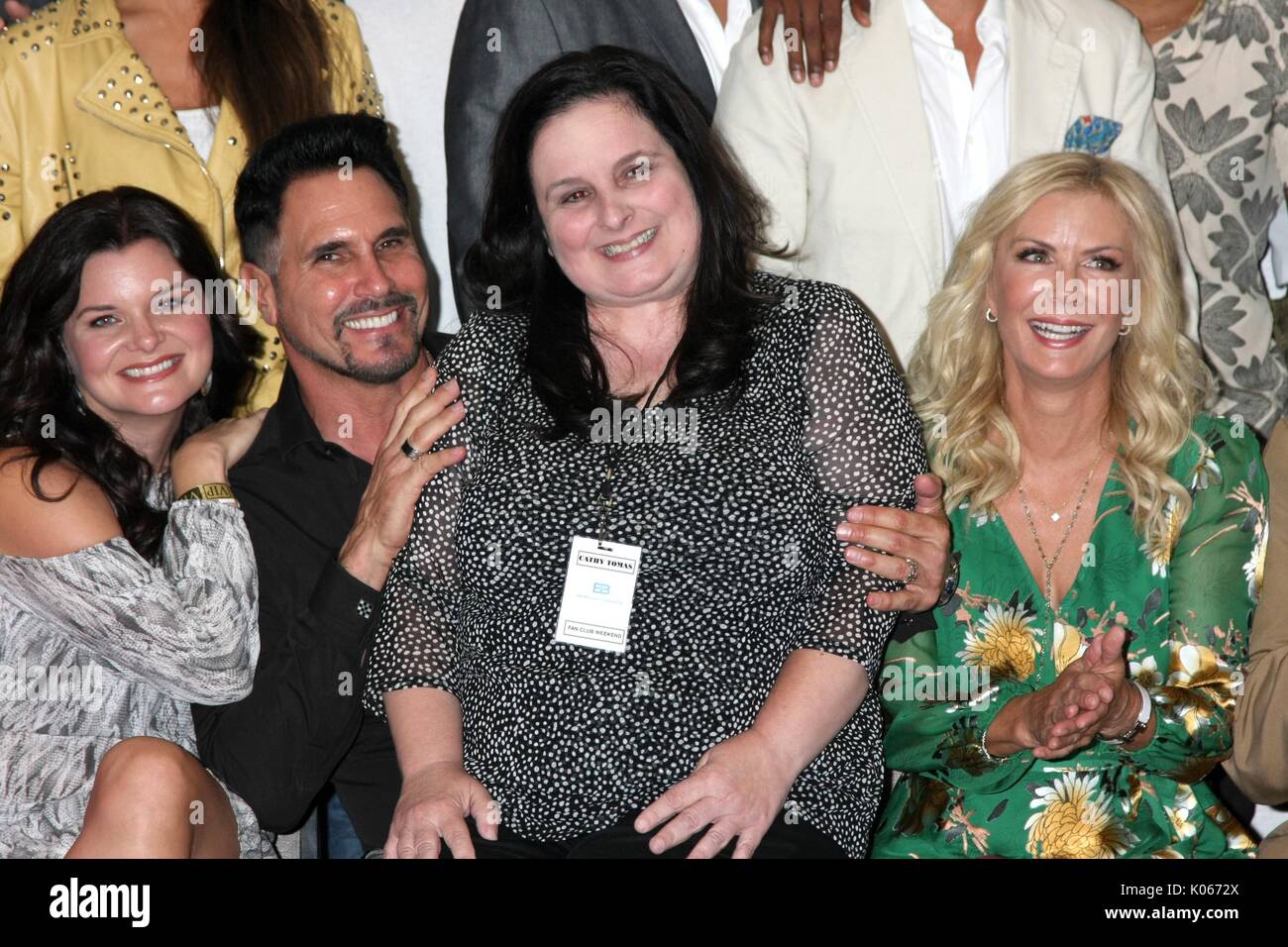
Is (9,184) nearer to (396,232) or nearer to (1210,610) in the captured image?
(396,232)

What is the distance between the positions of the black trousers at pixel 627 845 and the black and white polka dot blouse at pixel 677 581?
0.02 metres

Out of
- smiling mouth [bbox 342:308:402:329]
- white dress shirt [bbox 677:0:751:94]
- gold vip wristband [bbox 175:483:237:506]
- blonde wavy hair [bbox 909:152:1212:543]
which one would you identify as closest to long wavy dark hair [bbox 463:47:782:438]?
smiling mouth [bbox 342:308:402:329]

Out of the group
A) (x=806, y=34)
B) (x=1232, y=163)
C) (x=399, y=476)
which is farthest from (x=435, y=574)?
(x=1232, y=163)

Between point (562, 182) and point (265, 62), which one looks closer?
point (562, 182)

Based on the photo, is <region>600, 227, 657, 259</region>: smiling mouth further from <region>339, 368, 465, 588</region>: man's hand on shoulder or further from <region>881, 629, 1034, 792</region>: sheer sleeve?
<region>881, 629, 1034, 792</region>: sheer sleeve

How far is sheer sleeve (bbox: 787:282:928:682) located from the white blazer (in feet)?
2.28

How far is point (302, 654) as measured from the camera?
2.86 m

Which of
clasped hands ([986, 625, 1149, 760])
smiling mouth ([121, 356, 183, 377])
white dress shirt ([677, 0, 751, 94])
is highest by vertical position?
white dress shirt ([677, 0, 751, 94])

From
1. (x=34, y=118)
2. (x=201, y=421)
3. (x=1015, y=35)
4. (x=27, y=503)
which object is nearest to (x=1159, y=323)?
(x=1015, y=35)

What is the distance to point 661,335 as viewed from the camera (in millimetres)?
2828

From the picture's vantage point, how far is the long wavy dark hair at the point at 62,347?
2.98 metres

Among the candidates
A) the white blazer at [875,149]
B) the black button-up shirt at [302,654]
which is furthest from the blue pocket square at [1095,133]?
the black button-up shirt at [302,654]

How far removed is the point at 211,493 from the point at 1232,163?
237cm

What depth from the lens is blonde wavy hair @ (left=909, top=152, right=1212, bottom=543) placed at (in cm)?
298
